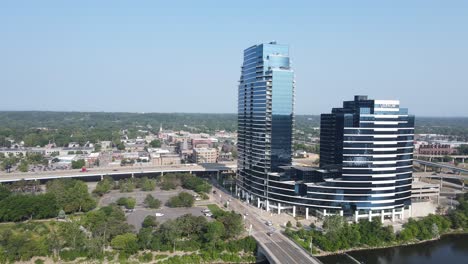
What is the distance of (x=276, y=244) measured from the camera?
58.6m

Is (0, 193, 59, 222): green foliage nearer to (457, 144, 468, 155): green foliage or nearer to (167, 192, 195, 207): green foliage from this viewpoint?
(167, 192, 195, 207): green foliage

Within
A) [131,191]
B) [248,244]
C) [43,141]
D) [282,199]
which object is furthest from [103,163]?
[248,244]

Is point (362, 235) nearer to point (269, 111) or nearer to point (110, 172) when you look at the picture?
point (269, 111)

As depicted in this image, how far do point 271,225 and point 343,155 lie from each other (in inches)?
716

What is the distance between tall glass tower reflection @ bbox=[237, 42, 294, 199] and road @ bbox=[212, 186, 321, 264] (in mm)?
8305

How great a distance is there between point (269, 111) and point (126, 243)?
3849 cm

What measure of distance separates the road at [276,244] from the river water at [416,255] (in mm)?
5903

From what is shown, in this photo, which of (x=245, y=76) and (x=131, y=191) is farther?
(x=131, y=191)

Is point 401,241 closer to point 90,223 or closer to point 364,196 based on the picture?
point 364,196

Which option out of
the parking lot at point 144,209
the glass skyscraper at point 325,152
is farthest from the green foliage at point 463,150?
the parking lot at point 144,209

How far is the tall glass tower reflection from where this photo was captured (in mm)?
80125

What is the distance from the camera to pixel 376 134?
71.2 meters

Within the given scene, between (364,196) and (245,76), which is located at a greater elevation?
(245,76)

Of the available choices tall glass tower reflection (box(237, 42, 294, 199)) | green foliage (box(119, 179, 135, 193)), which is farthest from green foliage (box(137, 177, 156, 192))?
tall glass tower reflection (box(237, 42, 294, 199))
